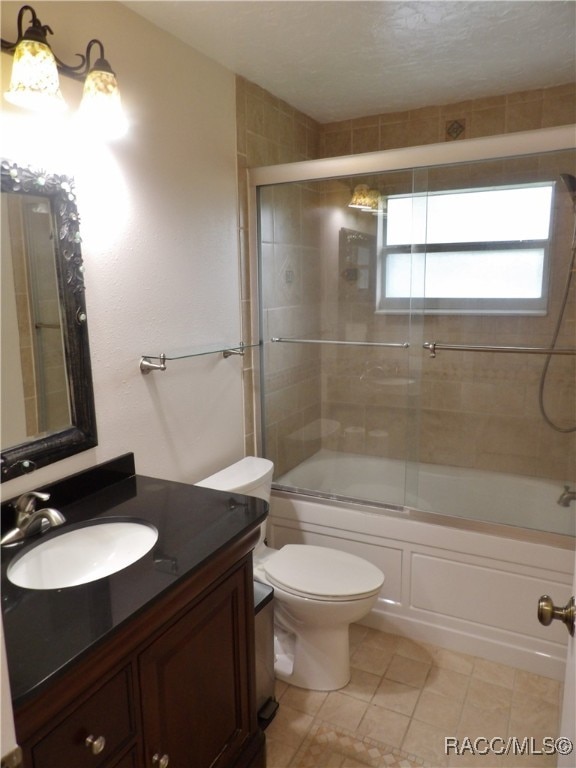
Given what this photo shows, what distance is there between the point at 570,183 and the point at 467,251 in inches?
23.5

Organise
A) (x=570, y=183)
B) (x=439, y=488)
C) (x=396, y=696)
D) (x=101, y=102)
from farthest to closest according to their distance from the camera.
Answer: (x=439, y=488)
(x=570, y=183)
(x=396, y=696)
(x=101, y=102)

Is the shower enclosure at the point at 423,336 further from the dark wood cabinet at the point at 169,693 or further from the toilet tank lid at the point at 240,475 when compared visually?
the dark wood cabinet at the point at 169,693

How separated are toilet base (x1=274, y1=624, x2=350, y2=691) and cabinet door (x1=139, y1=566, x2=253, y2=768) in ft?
1.59

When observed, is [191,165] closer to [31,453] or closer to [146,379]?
[146,379]

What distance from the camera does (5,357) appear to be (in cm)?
143

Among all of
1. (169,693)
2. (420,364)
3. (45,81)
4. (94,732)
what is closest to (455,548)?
(420,364)

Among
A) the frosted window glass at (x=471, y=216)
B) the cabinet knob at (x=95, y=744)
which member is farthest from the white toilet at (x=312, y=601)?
the frosted window glass at (x=471, y=216)

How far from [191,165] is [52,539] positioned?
1.46 metres

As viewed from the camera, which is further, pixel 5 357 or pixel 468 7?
pixel 468 7

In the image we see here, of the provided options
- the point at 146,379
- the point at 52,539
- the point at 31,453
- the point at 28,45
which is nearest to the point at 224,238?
the point at 146,379

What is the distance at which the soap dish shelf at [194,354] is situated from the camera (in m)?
1.92

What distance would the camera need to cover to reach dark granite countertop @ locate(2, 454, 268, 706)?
3.20ft

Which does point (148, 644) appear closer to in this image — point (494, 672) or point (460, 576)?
point (460, 576)

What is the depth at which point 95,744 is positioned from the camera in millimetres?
1028
